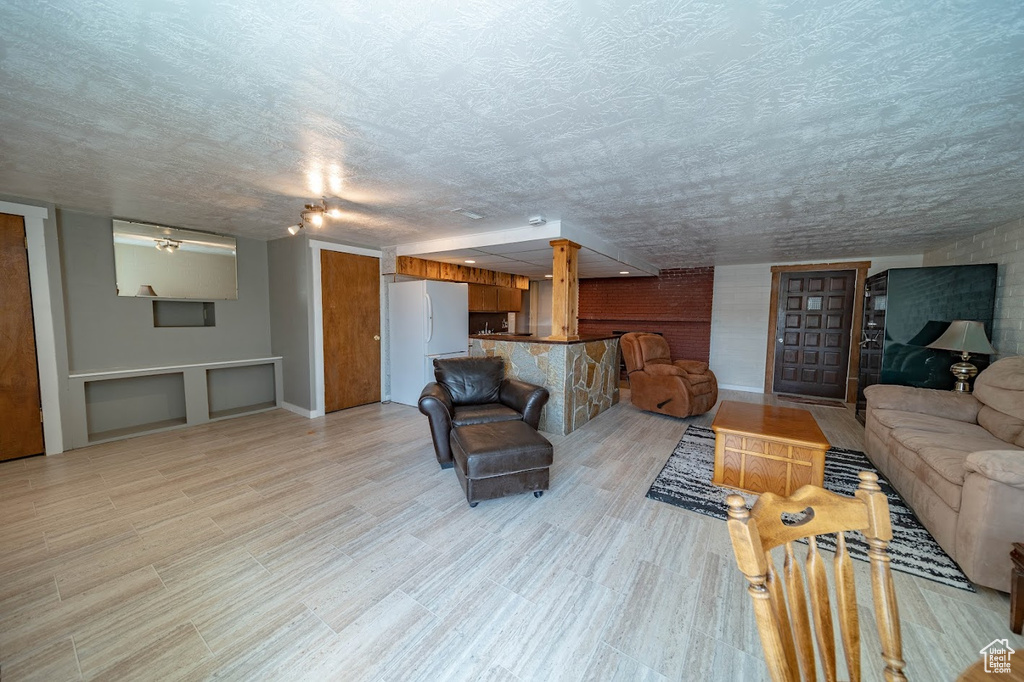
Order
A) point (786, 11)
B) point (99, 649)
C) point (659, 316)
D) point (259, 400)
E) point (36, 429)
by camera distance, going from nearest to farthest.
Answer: point (786, 11) < point (99, 649) < point (36, 429) < point (259, 400) < point (659, 316)

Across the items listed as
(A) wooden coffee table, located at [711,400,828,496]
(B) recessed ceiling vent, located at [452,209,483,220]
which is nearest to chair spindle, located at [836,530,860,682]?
(A) wooden coffee table, located at [711,400,828,496]

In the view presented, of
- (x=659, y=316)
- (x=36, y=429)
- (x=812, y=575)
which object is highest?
(x=659, y=316)

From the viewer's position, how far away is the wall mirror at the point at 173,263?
13.0ft

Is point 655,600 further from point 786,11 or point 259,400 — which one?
point 259,400

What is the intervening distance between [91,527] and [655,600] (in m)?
3.40

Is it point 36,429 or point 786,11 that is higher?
point 786,11

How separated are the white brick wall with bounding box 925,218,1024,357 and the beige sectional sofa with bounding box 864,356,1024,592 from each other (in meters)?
0.83

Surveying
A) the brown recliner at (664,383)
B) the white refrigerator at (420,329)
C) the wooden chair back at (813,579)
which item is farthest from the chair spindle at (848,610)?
the white refrigerator at (420,329)

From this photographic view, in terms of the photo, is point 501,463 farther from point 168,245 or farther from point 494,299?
point 494,299

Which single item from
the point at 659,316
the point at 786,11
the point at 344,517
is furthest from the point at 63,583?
the point at 659,316

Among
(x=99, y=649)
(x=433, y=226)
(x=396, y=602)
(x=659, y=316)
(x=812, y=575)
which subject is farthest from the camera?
(x=659, y=316)

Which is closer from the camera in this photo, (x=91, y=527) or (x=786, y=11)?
(x=786, y=11)

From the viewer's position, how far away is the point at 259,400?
17.4ft

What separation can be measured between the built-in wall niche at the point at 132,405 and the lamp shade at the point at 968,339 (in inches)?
315
